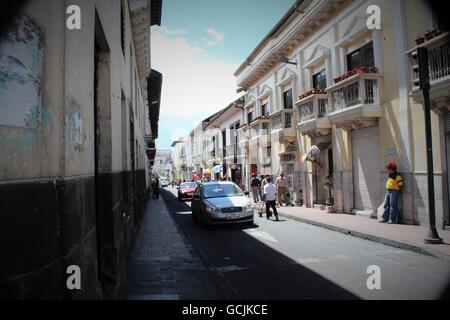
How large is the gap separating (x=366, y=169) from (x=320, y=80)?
5581mm

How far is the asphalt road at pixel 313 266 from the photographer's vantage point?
212 inches

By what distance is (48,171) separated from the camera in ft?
8.39

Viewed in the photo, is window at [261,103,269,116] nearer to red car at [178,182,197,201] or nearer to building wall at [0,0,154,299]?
red car at [178,182,197,201]

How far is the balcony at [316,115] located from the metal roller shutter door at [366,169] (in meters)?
1.75

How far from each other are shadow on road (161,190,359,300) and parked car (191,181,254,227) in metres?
1.33

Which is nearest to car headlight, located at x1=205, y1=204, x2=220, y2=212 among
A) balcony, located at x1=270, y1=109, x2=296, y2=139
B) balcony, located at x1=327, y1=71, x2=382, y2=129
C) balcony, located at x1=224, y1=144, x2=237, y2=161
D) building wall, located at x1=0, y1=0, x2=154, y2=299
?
balcony, located at x1=327, y1=71, x2=382, y2=129

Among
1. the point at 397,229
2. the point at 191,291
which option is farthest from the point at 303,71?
the point at 191,291

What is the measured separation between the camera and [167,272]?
273 inches

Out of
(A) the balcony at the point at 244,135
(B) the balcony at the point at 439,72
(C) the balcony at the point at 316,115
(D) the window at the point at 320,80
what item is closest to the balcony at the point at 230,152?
(A) the balcony at the point at 244,135

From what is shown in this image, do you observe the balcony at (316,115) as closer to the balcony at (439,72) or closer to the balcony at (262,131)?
the balcony at (262,131)

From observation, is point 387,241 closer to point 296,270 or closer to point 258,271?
point 296,270

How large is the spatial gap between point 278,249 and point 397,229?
399 cm

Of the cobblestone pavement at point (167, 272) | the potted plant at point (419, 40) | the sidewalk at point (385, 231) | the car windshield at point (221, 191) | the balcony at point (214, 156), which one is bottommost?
the cobblestone pavement at point (167, 272)
